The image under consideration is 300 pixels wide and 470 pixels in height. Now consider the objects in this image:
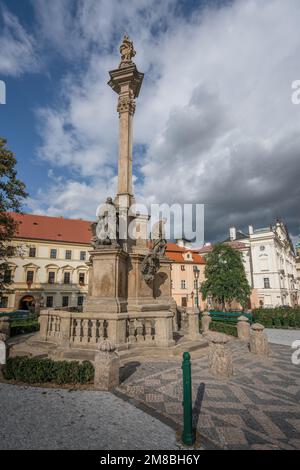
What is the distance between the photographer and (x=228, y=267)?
3578 cm

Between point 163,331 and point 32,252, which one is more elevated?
point 32,252

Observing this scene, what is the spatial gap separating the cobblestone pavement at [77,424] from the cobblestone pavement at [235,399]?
48 centimetres

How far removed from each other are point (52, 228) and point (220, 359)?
40751mm

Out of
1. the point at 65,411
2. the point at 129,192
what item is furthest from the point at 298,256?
the point at 65,411

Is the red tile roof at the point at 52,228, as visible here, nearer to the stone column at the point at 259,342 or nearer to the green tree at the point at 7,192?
the green tree at the point at 7,192

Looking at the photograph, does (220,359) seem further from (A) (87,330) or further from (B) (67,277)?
(B) (67,277)

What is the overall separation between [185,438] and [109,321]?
4.38 m

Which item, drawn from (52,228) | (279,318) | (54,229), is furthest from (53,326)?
(52,228)

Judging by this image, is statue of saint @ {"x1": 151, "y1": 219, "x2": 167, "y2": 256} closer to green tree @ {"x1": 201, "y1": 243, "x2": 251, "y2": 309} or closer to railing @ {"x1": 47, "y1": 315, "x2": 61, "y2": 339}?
railing @ {"x1": 47, "y1": 315, "x2": 61, "y2": 339}

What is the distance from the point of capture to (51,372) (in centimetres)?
551

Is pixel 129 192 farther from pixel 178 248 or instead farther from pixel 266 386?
pixel 178 248

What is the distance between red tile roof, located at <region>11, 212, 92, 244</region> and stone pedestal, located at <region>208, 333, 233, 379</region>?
3516cm

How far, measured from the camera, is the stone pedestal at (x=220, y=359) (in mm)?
6054

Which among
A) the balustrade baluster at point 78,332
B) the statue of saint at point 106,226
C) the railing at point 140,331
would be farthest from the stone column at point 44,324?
the railing at point 140,331
